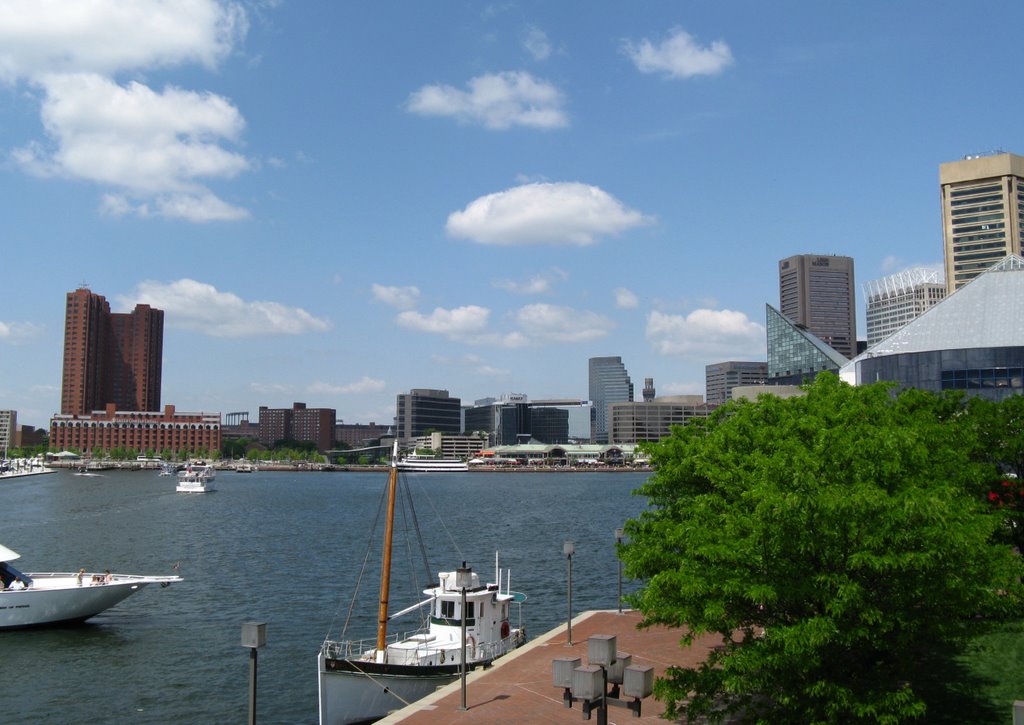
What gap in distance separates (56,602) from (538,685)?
31.9 meters

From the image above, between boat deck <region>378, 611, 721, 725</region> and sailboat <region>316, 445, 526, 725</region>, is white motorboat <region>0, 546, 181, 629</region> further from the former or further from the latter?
boat deck <region>378, 611, 721, 725</region>

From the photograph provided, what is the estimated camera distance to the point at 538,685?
2748 cm

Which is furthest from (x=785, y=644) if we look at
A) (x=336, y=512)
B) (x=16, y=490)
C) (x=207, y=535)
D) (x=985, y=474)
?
(x=16, y=490)

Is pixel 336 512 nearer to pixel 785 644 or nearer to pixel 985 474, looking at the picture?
pixel 985 474

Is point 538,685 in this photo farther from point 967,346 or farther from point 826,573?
point 967,346

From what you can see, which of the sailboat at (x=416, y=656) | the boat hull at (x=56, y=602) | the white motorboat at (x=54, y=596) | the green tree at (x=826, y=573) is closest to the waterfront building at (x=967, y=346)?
the sailboat at (x=416, y=656)

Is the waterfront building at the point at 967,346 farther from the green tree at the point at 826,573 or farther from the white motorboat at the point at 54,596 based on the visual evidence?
the green tree at the point at 826,573

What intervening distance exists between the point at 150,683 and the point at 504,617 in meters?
15.6

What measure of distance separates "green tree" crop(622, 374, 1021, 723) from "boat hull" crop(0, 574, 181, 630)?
3730 cm

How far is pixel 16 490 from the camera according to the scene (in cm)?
19012

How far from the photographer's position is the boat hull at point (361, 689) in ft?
94.3

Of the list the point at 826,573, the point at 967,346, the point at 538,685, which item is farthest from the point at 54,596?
the point at 967,346

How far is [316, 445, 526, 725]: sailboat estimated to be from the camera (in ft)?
A: 94.9

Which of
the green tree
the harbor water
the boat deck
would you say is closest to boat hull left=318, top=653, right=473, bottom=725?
the boat deck
